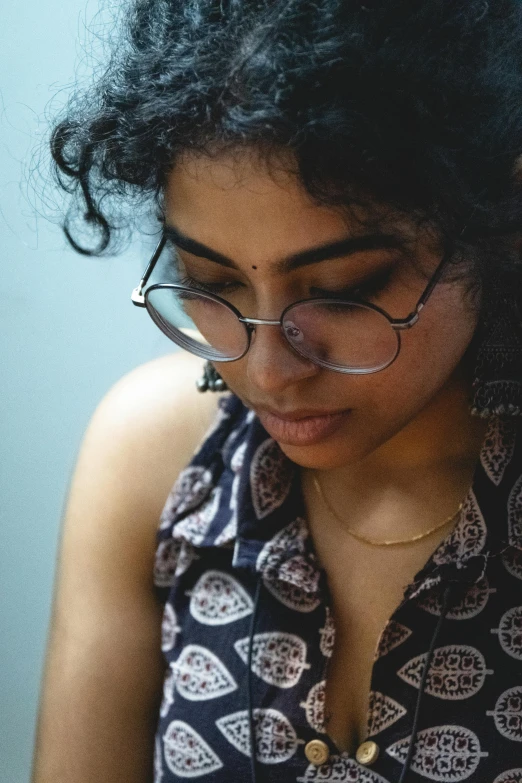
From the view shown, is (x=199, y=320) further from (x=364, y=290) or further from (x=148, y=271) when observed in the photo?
(x=364, y=290)

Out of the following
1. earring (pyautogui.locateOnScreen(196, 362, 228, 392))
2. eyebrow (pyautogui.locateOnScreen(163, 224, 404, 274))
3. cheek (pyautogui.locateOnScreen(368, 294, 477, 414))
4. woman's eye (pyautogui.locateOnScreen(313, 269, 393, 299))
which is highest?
eyebrow (pyautogui.locateOnScreen(163, 224, 404, 274))

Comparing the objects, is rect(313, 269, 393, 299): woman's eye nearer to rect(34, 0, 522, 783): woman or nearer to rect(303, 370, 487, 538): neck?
rect(34, 0, 522, 783): woman

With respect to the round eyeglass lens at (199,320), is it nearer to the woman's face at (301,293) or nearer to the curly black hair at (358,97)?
the woman's face at (301,293)

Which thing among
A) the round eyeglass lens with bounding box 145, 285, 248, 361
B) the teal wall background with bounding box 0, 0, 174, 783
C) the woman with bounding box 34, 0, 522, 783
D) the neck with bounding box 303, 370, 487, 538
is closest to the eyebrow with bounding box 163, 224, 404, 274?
the woman with bounding box 34, 0, 522, 783

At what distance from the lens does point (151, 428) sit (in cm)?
121

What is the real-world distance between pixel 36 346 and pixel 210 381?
1.53 feet

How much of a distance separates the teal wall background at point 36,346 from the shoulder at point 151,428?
0.18 meters

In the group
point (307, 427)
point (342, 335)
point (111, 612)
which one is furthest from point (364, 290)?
point (111, 612)

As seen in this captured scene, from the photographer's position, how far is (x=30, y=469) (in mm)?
1606

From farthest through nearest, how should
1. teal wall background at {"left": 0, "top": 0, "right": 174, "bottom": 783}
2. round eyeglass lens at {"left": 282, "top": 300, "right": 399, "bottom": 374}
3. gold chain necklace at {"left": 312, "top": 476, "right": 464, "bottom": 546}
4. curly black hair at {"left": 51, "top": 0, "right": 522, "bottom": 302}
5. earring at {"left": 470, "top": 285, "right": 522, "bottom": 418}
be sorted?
teal wall background at {"left": 0, "top": 0, "right": 174, "bottom": 783} < gold chain necklace at {"left": 312, "top": 476, "right": 464, "bottom": 546} < earring at {"left": 470, "top": 285, "right": 522, "bottom": 418} < round eyeglass lens at {"left": 282, "top": 300, "right": 399, "bottom": 374} < curly black hair at {"left": 51, "top": 0, "right": 522, "bottom": 302}

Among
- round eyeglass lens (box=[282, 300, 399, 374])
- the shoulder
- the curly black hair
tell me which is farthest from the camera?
the shoulder

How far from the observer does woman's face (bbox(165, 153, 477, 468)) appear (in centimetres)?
79

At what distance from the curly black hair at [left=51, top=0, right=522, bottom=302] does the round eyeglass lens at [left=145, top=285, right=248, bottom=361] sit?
0.14 m

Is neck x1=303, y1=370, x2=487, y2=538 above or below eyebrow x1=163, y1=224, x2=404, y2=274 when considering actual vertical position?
below
